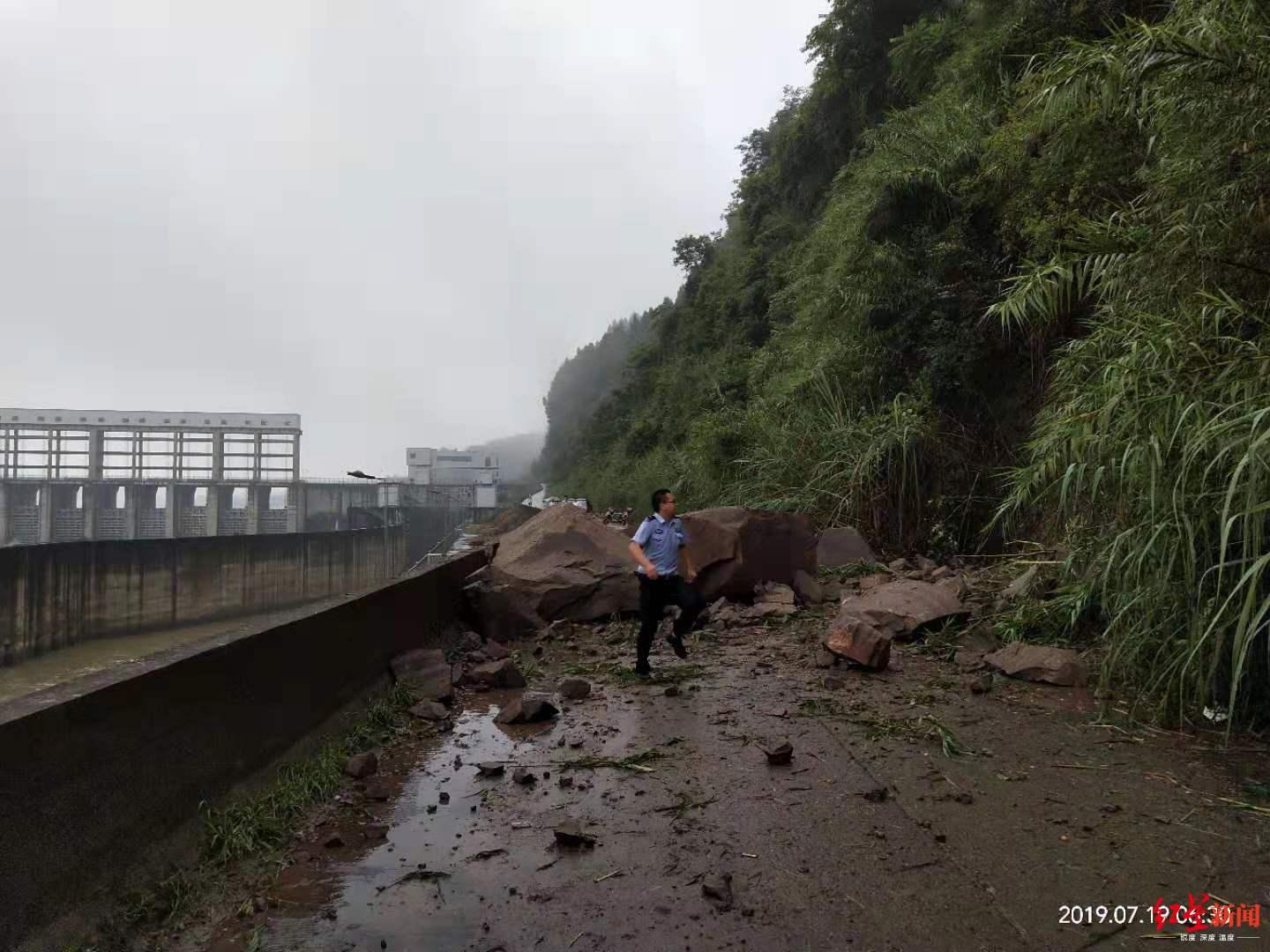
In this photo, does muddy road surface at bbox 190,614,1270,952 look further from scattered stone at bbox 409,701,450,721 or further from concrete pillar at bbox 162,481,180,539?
concrete pillar at bbox 162,481,180,539

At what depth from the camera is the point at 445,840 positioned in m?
3.47

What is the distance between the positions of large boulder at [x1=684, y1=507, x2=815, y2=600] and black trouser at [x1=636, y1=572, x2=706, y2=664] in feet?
7.46

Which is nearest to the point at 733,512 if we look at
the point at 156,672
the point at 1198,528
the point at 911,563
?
the point at 911,563

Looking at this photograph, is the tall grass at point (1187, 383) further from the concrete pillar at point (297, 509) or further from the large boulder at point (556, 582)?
the concrete pillar at point (297, 509)

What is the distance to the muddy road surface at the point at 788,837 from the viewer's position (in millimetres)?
2674

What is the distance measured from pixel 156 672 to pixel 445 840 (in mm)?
1386

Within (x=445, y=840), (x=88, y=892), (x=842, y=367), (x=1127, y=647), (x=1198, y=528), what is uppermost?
(x=842, y=367)

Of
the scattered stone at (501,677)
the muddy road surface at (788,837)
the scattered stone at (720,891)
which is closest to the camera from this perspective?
the muddy road surface at (788,837)

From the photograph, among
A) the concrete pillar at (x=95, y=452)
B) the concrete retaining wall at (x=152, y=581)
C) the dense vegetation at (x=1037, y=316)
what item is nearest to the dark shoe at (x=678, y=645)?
the dense vegetation at (x=1037, y=316)

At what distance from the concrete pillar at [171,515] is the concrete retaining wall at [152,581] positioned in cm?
2942

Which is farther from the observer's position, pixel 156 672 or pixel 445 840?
pixel 445 840

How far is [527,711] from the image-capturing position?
17.4ft

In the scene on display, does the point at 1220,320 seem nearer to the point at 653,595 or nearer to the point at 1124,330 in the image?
the point at 1124,330

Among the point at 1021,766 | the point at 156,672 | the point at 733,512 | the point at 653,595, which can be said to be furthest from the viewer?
the point at 733,512
